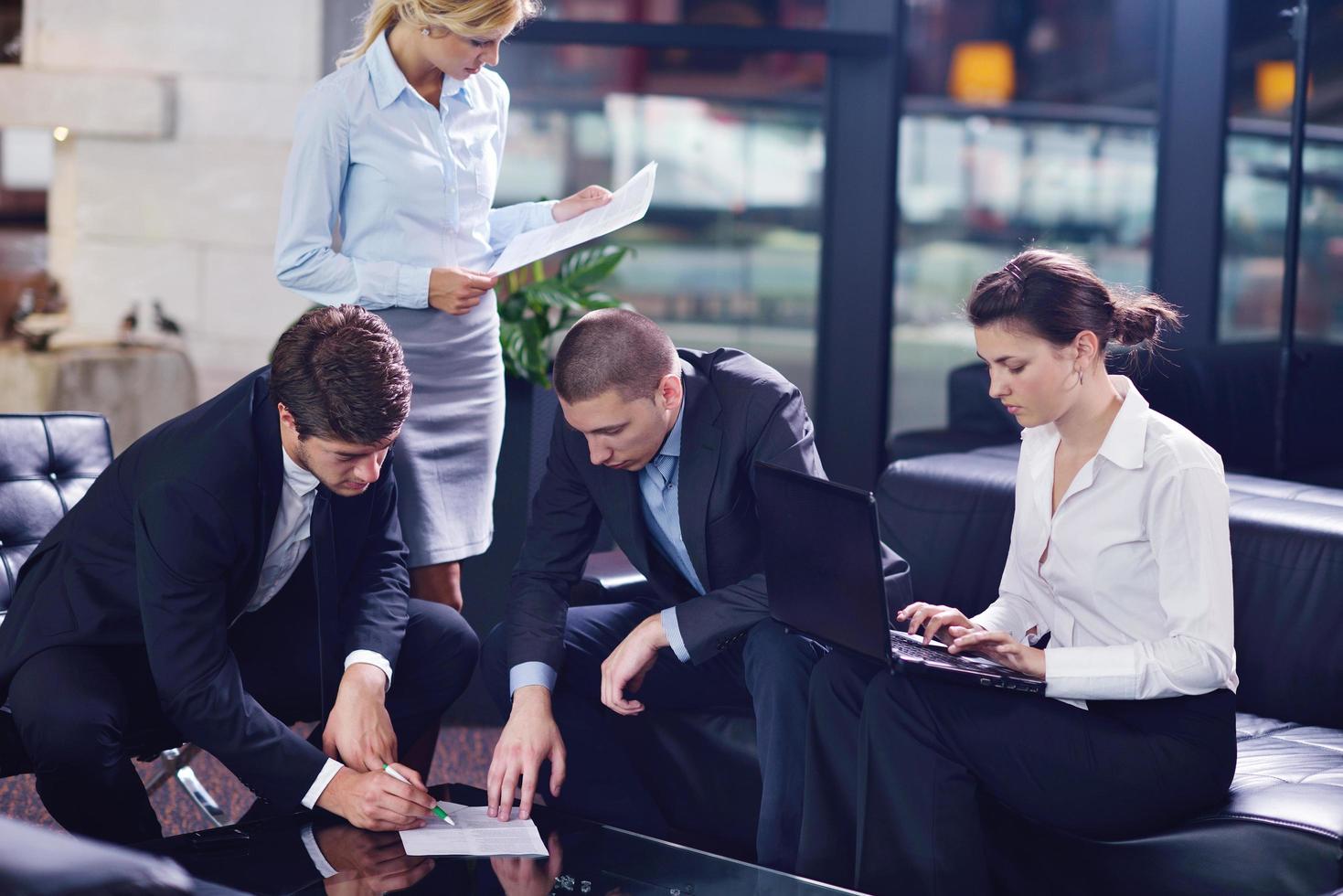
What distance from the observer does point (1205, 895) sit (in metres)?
1.99

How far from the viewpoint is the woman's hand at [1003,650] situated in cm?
207

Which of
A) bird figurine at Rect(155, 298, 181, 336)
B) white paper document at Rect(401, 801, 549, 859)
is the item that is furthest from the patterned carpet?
bird figurine at Rect(155, 298, 181, 336)

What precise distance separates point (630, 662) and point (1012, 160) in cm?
329

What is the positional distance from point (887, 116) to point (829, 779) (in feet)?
9.28

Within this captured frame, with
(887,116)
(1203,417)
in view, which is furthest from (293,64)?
(1203,417)

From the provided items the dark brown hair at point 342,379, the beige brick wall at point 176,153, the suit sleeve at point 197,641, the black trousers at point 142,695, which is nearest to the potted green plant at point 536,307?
the black trousers at point 142,695

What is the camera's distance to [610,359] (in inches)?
90.0

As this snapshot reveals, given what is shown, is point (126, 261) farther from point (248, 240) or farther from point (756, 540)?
point (756, 540)

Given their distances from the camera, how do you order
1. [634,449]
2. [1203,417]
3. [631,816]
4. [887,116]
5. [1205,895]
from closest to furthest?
[1205,895] → [634,449] → [631,816] → [1203,417] → [887,116]

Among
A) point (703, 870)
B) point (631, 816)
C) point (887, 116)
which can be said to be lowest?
point (631, 816)

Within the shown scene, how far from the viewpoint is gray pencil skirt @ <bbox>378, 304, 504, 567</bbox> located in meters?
2.64

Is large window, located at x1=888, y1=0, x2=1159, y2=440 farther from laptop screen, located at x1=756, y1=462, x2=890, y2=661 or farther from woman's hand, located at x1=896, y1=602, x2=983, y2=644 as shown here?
laptop screen, located at x1=756, y1=462, x2=890, y2=661

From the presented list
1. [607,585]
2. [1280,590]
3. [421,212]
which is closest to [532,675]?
[607,585]

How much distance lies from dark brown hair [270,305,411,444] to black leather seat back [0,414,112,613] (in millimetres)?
689
